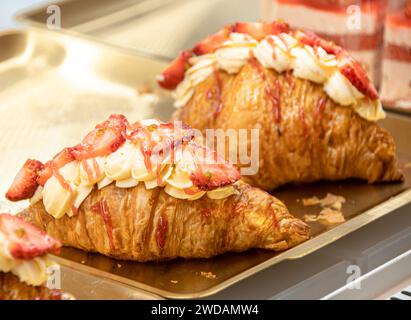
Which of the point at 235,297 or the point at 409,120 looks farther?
the point at 409,120

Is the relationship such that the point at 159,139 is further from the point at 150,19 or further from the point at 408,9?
the point at 150,19

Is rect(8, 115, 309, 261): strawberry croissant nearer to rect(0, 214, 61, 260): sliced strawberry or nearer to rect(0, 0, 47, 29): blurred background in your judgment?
rect(0, 214, 61, 260): sliced strawberry

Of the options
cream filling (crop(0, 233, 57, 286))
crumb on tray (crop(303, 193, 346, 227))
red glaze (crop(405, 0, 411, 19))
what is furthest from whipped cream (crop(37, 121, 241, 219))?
red glaze (crop(405, 0, 411, 19))

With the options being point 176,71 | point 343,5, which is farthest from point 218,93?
point 343,5
